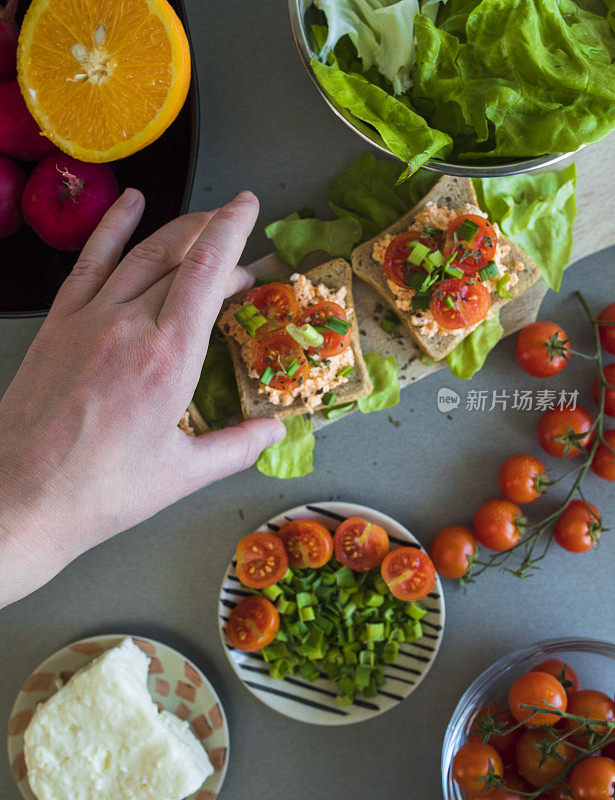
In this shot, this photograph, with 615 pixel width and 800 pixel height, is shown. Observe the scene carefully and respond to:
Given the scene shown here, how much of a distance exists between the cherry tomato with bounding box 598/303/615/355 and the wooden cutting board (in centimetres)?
17

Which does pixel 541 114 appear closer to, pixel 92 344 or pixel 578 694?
pixel 92 344

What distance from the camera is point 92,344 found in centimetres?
128

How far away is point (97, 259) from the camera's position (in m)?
1.41

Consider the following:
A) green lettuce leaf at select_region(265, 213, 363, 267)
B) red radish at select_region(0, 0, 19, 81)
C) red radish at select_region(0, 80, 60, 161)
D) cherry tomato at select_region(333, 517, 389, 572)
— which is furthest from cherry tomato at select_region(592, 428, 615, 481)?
red radish at select_region(0, 0, 19, 81)

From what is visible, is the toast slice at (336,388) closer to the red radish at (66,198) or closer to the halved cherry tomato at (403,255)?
the halved cherry tomato at (403,255)

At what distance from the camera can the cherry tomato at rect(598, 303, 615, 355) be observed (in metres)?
1.79

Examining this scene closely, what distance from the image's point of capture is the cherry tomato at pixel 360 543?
69.8 inches

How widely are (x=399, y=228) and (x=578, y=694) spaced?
1.38m

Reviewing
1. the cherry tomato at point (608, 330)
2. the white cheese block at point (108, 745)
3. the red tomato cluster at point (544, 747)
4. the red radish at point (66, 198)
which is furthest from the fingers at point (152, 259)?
the red tomato cluster at point (544, 747)

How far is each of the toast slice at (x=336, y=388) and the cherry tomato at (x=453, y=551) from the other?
0.49 metres

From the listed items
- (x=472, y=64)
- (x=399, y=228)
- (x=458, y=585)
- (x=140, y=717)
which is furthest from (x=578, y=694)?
(x=472, y=64)

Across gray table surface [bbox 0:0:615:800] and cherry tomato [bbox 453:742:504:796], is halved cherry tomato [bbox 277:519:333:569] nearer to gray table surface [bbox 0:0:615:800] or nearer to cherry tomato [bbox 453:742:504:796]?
gray table surface [bbox 0:0:615:800]

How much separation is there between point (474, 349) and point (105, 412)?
1004mm

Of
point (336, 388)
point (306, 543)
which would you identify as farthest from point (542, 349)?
point (306, 543)
